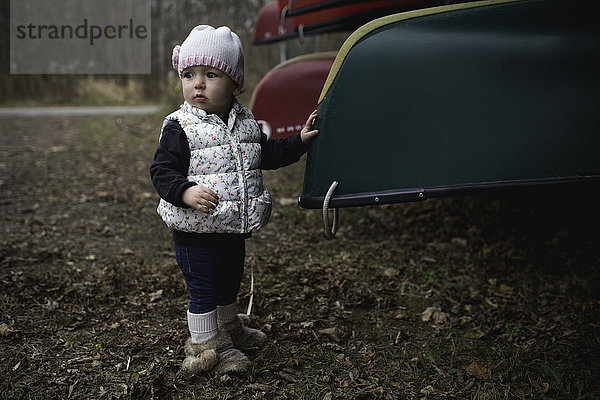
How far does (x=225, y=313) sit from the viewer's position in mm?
2592

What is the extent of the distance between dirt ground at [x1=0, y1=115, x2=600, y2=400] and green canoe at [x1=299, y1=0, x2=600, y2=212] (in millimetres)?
205

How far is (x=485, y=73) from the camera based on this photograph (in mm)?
2318

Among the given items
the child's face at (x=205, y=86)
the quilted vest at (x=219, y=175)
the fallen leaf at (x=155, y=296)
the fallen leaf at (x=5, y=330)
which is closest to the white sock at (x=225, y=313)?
the quilted vest at (x=219, y=175)

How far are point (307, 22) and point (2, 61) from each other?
17.1 metres

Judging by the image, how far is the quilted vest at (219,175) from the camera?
2254 mm

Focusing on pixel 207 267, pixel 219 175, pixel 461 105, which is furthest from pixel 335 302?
pixel 461 105

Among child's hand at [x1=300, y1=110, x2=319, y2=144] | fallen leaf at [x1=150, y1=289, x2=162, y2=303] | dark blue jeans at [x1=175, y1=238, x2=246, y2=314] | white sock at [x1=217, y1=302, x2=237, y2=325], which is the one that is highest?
child's hand at [x1=300, y1=110, x2=319, y2=144]

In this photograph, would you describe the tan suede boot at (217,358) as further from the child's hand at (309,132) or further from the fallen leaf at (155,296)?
the child's hand at (309,132)

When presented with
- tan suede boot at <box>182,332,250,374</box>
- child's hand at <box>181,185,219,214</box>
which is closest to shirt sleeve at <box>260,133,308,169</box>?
child's hand at <box>181,185,219,214</box>

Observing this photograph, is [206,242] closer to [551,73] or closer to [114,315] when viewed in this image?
[114,315]

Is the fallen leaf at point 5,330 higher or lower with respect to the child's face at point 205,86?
lower

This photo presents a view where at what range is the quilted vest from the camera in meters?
2.25

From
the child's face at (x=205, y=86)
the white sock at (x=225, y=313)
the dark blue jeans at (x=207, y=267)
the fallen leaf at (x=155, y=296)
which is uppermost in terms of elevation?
the child's face at (x=205, y=86)

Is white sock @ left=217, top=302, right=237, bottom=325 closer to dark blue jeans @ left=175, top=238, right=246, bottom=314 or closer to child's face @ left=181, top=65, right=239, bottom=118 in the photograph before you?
dark blue jeans @ left=175, top=238, right=246, bottom=314
